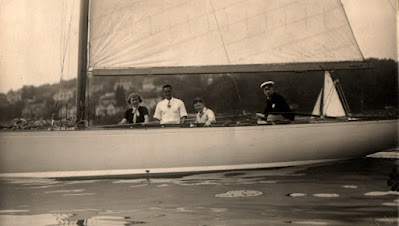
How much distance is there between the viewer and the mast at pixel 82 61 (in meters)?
4.60

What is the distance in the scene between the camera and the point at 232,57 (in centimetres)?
485

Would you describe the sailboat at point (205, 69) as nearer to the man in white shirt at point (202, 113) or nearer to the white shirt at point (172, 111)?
the man in white shirt at point (202, 113)

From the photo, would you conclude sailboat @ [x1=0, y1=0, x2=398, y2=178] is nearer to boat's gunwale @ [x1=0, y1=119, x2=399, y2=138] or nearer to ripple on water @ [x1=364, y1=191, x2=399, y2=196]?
boat's gunwale @ [x1=0, y1=119, x2=399, y2=138]

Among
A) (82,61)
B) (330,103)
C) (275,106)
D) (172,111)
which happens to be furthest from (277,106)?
(82,61)

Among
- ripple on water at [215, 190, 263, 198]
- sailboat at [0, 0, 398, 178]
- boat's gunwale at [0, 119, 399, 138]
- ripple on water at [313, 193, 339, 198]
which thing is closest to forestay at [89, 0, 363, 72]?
sailboat at [0, 0, 398, 178]

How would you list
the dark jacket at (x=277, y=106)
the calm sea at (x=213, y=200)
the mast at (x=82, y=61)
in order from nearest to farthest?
the calm sea at (x=213, y=200) → the mast at (x=82, y=61) → the dark jacket at (x=277, y=106)

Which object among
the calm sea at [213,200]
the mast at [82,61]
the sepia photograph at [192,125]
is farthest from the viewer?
the mast at [82,61]

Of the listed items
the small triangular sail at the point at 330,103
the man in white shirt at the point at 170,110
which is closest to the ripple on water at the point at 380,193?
the small triangular sail at the point at 330,103

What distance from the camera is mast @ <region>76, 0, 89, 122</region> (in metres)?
4.60

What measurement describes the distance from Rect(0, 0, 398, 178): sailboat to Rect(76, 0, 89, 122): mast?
0.04ft

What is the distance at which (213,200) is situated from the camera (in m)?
3.30

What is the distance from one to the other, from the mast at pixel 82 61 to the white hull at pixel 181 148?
1.57 feet

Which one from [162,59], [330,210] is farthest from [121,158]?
[330,210]

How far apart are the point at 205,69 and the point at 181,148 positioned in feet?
3.23
